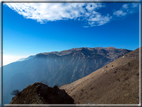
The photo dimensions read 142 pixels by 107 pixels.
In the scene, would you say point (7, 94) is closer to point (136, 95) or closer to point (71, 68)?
point (71, 68)

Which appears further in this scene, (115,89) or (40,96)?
(115,89)

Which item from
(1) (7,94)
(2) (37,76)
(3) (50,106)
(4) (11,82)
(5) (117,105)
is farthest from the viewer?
(2) (37,76)

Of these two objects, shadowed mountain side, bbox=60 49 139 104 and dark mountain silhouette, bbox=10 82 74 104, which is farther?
shadowed mountain side, bbox=60 49 139 104

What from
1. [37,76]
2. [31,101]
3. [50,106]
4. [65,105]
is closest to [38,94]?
[31,101]

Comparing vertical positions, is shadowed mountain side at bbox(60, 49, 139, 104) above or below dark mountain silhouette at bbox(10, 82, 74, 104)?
below

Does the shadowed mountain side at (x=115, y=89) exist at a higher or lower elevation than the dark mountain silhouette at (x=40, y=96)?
lower

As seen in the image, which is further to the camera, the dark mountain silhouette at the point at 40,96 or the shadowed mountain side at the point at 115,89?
the shadowed mountain side at the point at 115,89

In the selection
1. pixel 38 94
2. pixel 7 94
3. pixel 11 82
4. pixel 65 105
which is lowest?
pixel 7 94

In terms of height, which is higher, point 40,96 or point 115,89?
point 40,96
